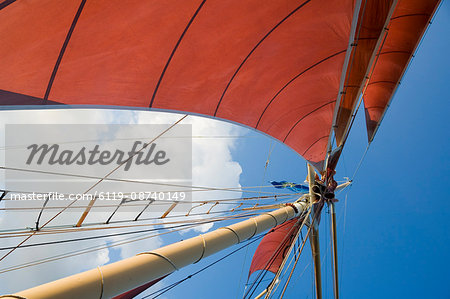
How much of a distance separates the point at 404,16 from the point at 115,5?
8.85 m

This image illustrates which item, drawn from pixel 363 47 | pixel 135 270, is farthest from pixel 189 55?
pixel 363 47

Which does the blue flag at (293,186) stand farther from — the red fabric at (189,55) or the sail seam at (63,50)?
the sail seam at (63,50)

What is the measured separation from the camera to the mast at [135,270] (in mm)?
1760

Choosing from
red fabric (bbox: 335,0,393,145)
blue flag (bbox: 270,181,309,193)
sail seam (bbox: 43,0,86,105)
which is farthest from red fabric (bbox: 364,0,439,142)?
sail seam (bbox: 43,0,86,105)

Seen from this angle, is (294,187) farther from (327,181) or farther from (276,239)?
(327,181)

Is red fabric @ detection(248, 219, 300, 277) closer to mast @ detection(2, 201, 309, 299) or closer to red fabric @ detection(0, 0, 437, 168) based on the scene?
red fabric @ detection(0, 0, 437, 168)

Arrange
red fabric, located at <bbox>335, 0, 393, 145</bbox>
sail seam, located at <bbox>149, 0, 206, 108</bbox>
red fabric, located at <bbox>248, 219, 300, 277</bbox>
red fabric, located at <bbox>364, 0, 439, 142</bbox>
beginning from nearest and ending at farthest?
sail seam, located at <bbox>149, 0, 206, 108</bbox>
red fabric, located at <bbox>335, 0, 393, 145</bbox>
red fabric, located at <bbox>364, 0, 439, 142</bbox>
red fabric, located at <bbox>248, 219, 300, 277</bbox>

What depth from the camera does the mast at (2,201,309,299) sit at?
5.77ft

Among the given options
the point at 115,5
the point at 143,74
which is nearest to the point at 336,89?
the point at 143,74

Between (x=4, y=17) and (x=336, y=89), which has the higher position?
(x=336, y=89)

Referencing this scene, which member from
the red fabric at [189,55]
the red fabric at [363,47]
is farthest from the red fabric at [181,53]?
the red fabric at [363,47]

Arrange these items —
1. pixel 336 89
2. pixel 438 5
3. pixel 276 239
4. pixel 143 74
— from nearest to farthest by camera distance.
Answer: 1. pixel 143 74
2. pixel 336 89
3. pixel 438 5
4. pixel 276 239

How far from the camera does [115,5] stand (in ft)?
9.36

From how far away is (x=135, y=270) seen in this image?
2279mm
